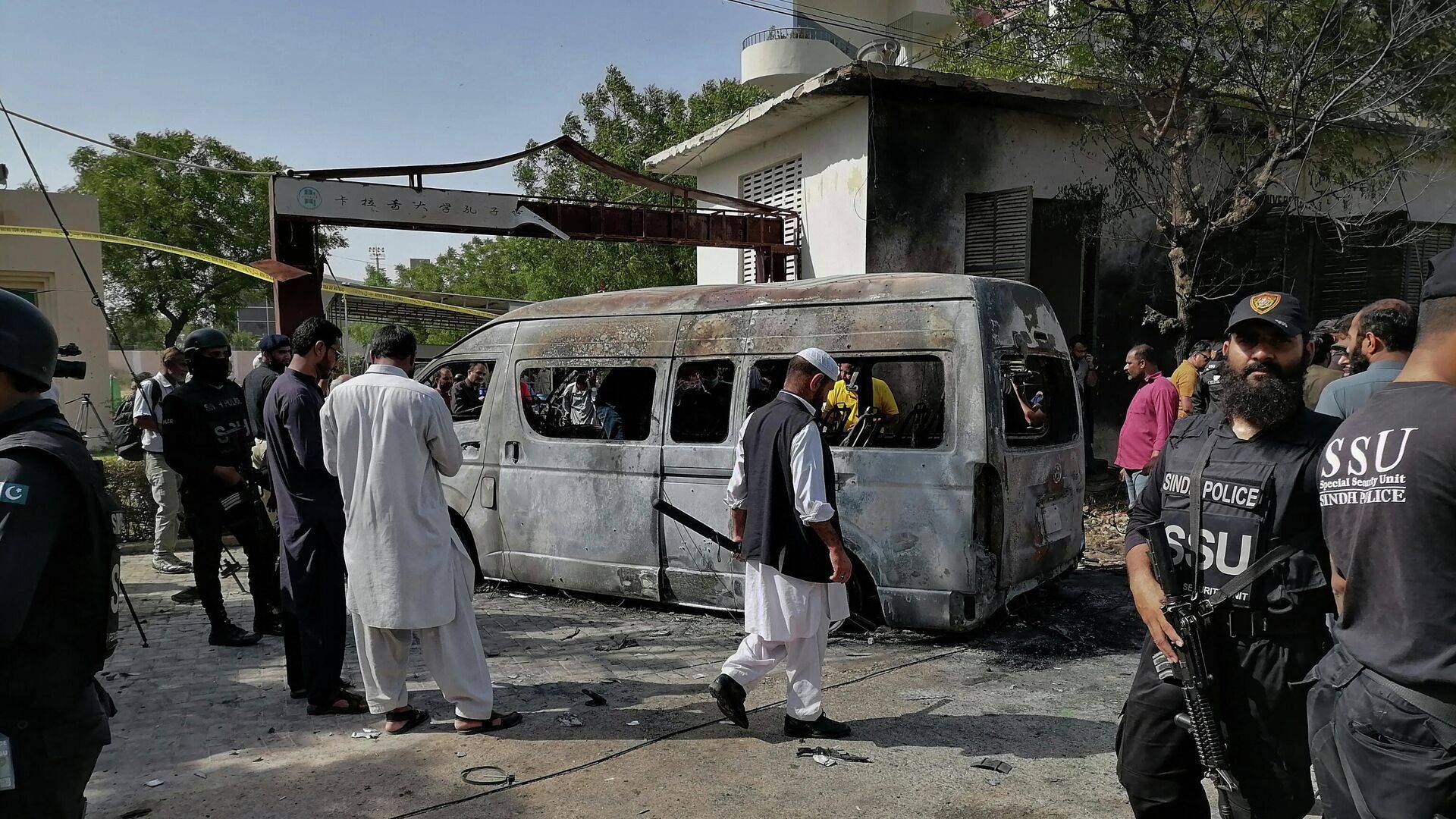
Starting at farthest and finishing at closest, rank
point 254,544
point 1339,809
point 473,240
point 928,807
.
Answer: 1. point 473,240
2. point 254,544
3. point 928,807
4. point 1339,809

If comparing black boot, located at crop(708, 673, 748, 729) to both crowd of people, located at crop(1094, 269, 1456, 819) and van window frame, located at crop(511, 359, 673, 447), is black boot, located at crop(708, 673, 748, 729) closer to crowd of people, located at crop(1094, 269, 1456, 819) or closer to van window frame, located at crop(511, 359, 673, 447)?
crowd of people, located at crop(1094, 269, 1456, 819)

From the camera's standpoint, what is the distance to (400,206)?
898 centimetres

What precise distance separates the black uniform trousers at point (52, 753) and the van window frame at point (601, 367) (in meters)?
4.19

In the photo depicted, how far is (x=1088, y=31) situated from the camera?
10.1 metres

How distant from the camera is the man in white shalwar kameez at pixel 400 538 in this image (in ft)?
12.7

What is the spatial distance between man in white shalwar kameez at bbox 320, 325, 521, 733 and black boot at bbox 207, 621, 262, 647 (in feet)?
6.39

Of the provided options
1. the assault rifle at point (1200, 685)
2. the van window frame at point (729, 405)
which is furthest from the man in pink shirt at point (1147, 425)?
the assault rifle at point (1200, 685)

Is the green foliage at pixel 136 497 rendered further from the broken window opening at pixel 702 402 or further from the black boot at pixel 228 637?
the broken window opening at pixel 702 402

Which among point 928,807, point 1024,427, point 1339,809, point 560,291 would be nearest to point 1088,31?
point 1024,427

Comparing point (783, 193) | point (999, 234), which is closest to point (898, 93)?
point (999, 234)

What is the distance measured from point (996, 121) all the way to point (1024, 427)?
21.0ft

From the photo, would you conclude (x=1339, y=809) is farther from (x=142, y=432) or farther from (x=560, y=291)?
(x=560, y=291)

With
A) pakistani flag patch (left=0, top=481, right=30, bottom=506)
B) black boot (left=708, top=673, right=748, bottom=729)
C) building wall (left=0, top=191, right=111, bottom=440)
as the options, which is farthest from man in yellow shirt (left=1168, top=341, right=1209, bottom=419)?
building wall (left=0, top=191, right=111, bottom=440)

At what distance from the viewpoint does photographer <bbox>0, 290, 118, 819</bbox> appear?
1768 mm
